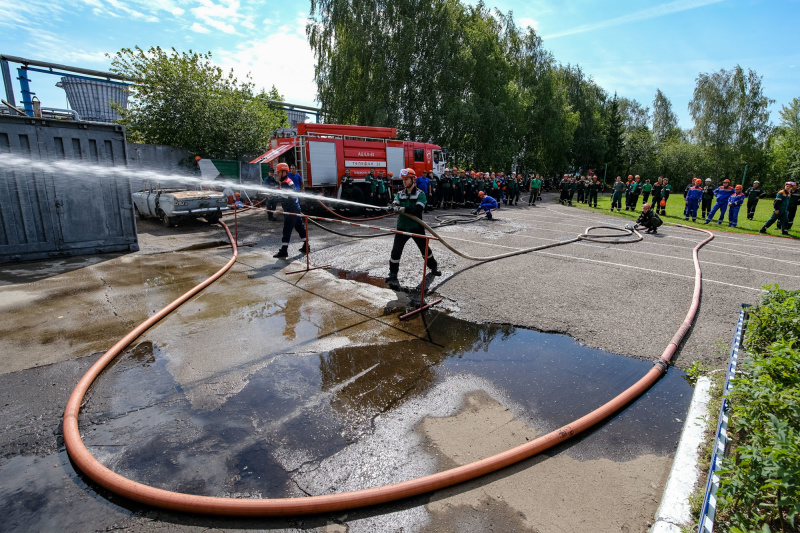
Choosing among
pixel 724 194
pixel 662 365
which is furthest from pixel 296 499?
pixel 724 194

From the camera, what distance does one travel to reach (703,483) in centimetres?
256

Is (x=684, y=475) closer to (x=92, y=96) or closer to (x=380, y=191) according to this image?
(x=380, y=191)

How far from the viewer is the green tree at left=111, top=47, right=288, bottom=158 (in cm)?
1778

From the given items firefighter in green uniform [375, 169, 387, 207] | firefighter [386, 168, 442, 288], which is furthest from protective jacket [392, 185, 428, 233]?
firefighter in green uniform [375, 169, 387, 207]

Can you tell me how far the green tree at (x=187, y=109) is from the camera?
700 inches

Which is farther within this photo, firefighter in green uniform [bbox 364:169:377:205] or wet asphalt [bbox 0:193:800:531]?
firefighter in green uniform [bbox 364:169:377:205]

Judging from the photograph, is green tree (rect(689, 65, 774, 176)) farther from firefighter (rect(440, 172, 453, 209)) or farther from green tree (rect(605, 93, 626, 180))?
firefighter (rect(440, 172, 453, 209))

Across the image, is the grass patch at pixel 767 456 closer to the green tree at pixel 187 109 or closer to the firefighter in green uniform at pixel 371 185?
the firefighter in green uniform at pixel 371 185

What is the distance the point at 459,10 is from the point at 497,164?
34.9 ft

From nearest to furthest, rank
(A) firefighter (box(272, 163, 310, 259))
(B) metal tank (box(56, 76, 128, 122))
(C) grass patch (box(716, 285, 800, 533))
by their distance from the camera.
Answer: (C) grass patch (box(716, 285, 800, 533)), (A) firefighter (box(272, 163, 310, 259)), (B) metal tank (box(56, 76, 128, 122))

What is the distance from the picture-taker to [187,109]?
18328 millimetres

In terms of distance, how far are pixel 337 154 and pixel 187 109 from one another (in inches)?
307

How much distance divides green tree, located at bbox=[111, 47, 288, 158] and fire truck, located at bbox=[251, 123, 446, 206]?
12.7 feet

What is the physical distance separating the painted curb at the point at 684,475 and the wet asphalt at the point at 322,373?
0.14 meters
